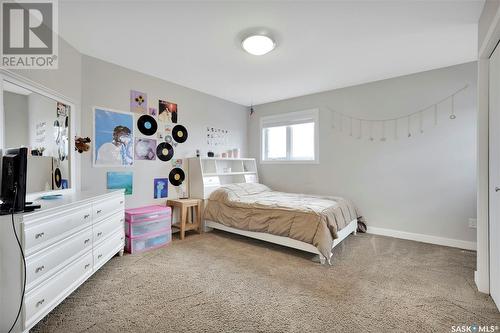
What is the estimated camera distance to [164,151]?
3461 mm

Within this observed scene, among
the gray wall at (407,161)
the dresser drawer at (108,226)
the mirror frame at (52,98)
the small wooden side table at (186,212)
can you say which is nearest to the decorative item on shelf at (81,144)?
the mirror frame at (52,98)

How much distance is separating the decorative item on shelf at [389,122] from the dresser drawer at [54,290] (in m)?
3.83

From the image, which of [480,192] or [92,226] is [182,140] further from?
[480,192]

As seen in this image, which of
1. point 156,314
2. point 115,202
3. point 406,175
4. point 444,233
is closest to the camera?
point 156,314

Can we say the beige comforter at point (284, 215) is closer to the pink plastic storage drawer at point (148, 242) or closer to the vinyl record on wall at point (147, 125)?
the pink plastic storage drawer at point (148, 242)

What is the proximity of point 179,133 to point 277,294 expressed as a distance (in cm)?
276

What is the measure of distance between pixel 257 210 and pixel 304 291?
1.27 metres

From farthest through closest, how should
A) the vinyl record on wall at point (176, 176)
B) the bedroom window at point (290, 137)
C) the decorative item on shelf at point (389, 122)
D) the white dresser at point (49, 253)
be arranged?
the bedroom window at point (290, 137), the vinyl record on wall at point (176, 176), the decorative item on shelf at point (389, 122), the white dresser at point (49, 253)

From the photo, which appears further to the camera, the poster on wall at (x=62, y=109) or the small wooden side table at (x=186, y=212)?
the small wooden side table at (x=186, y=212)

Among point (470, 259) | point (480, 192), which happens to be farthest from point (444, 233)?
point (480, 192)

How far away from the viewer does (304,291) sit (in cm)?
194

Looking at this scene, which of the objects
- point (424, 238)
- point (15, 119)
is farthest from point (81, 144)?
point (424, 238)

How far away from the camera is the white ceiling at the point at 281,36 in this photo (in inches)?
73.9

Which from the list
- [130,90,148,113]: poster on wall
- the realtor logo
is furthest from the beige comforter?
the realtor logo
